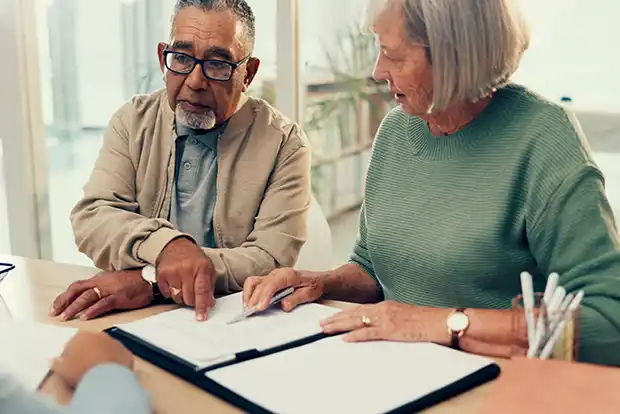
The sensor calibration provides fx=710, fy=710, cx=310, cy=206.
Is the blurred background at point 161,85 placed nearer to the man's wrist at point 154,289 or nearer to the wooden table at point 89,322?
the wooden table at point 89,322

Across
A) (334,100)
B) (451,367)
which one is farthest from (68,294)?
(334,100)

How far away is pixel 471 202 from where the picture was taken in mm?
1341

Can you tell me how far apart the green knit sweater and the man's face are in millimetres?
412

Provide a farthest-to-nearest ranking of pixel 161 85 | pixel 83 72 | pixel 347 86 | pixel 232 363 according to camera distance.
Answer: pixel 83 72 < pixel 161 85 < pixel 347 86 < pixel 232 363

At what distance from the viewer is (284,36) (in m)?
2.96

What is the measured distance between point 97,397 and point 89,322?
484 millimetres

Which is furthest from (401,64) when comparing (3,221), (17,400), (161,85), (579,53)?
(3,221)

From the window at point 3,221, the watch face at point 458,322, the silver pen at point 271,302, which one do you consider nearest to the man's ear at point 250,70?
the silver pen at point 271,302

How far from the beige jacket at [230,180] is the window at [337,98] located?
1360 millimetres

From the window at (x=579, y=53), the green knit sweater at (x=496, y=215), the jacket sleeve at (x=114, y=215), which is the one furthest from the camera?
the window at (x=579, y=53)

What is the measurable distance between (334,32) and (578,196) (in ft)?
6.86

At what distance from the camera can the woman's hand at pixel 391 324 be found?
111 centimetres

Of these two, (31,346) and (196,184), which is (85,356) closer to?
(31,346)

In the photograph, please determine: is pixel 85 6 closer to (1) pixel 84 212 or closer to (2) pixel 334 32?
(2) pixel 334 32
